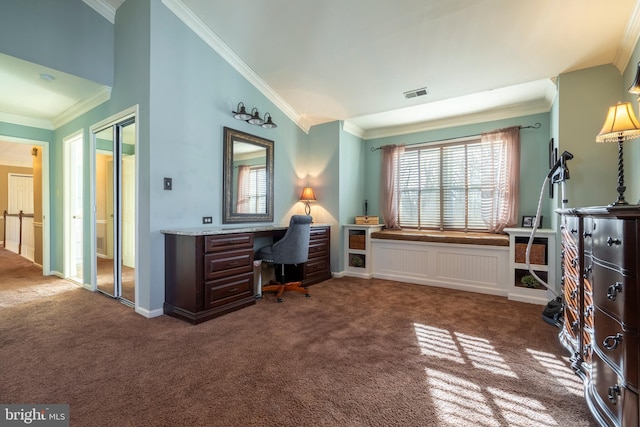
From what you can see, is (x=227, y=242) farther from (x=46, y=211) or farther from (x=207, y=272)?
(x=46, y=211)

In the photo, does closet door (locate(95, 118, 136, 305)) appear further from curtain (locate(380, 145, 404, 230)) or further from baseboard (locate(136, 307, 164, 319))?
curtain (locate(380, 145, 404, 230))

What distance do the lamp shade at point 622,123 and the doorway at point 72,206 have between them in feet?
19.0

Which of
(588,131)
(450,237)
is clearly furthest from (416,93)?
(450,237)

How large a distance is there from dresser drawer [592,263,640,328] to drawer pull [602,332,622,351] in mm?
72

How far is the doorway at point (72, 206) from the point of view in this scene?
4.08 meters

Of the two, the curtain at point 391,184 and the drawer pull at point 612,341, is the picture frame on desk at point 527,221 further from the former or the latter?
the drawer pull at point 612,341

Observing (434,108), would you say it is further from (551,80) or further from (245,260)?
(245,260)

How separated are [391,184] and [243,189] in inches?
96.9

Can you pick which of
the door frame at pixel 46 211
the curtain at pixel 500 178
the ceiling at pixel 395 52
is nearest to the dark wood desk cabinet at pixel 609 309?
the ceiling at pixel 395 52

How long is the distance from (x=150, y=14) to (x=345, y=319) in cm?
349

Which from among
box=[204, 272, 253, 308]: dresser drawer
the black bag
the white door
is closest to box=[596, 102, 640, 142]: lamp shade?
the black bag

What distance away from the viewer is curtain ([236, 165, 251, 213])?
12.1ft

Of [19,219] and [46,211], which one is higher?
[46,211]

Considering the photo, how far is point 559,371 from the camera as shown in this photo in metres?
1.86
